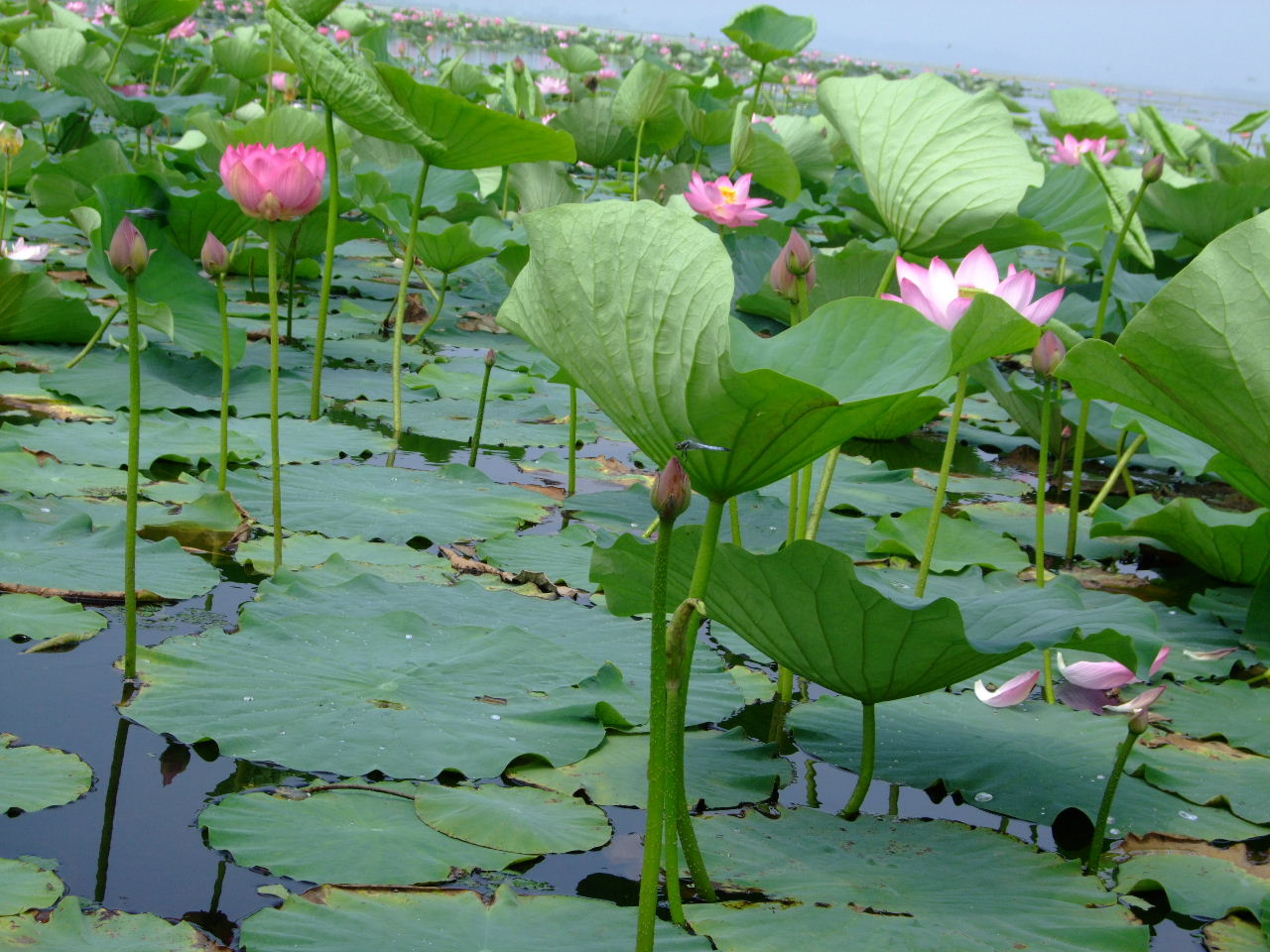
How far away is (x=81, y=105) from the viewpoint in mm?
4523

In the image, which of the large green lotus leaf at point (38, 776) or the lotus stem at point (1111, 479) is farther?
the lotus stem at point (1111, 479)

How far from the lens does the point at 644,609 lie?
1229 mm

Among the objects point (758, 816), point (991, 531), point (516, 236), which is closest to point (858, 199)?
point (516, 236)

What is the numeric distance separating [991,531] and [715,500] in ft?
4.65

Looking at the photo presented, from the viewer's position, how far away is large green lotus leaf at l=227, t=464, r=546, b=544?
6.45 ft

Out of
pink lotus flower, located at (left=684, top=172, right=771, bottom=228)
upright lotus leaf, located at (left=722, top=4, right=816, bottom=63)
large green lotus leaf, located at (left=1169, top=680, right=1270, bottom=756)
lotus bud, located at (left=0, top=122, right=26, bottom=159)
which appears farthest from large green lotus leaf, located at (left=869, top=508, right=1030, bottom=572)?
upright lotus leaf, located at (left=722, top=4, right=816, bottom=63)

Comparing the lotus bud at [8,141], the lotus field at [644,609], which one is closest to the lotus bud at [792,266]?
the lotus field at [644,609]

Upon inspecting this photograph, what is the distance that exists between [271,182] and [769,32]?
375 centimetres

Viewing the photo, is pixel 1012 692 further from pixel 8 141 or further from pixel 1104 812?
pixel 8 141

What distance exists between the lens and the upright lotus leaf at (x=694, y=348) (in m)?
0.88

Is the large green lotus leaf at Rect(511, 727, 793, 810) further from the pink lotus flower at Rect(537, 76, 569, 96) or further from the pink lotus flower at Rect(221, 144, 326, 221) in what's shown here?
the pink lotus flower at Rect(537, 76, 569, 96)

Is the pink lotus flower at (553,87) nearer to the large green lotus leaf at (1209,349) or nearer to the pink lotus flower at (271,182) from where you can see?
the pink lotus flower at (271,182)

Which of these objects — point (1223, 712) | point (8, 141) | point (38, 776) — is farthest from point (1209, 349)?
point (8, 141)

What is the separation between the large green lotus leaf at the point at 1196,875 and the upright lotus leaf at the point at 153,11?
4168 millimetres
